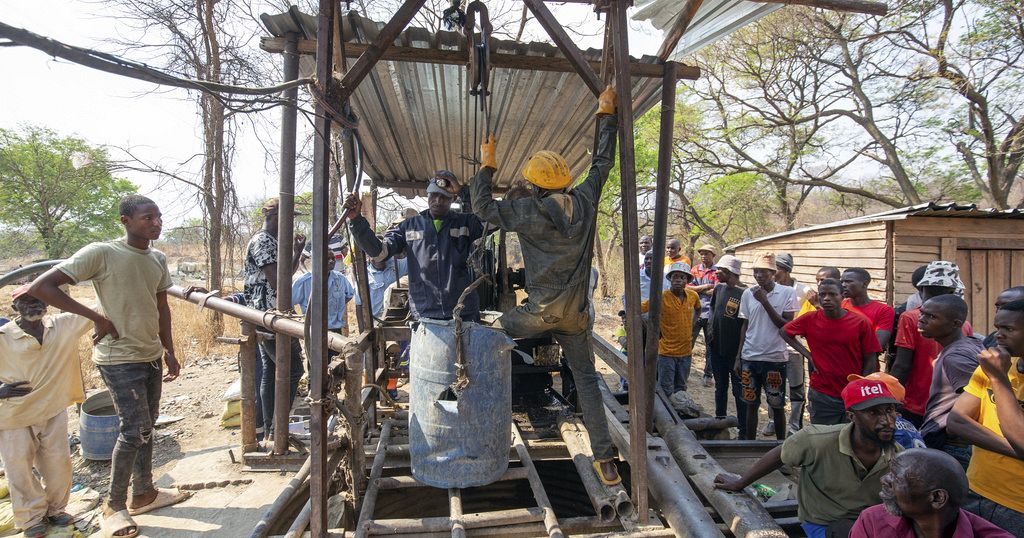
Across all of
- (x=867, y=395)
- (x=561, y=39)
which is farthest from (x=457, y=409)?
(x=561, y=39)

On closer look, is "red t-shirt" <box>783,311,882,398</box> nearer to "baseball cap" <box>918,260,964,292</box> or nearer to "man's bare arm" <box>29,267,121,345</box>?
"baseball cap" <box>918,260,964,292</box>

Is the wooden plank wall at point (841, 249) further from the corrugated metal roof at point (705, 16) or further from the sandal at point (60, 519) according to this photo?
the sandal at point (60, 519)

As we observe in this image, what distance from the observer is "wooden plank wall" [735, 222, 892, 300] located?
7793mm

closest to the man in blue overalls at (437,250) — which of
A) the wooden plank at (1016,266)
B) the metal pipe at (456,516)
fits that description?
the metal pipe at (456,516)

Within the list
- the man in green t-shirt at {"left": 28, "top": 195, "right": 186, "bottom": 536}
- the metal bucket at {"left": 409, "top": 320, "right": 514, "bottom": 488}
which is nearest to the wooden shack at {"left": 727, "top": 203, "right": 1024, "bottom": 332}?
the metal bucket at {"left": 409, "top": 320, "right": 514, "bottom": 488}

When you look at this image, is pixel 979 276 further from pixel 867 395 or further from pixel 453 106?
pixel 453 106

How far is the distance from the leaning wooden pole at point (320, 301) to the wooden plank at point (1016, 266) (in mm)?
9828

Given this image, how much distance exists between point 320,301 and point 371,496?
119 centimetres

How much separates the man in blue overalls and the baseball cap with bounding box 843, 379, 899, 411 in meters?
2.35

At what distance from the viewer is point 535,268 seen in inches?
121

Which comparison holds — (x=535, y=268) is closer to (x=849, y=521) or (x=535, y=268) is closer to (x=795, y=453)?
(x=795, y=453)

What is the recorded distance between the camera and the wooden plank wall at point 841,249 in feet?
25.6

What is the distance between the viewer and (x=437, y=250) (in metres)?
3.70

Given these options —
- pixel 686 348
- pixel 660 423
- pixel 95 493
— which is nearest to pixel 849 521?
pixel 660 423
